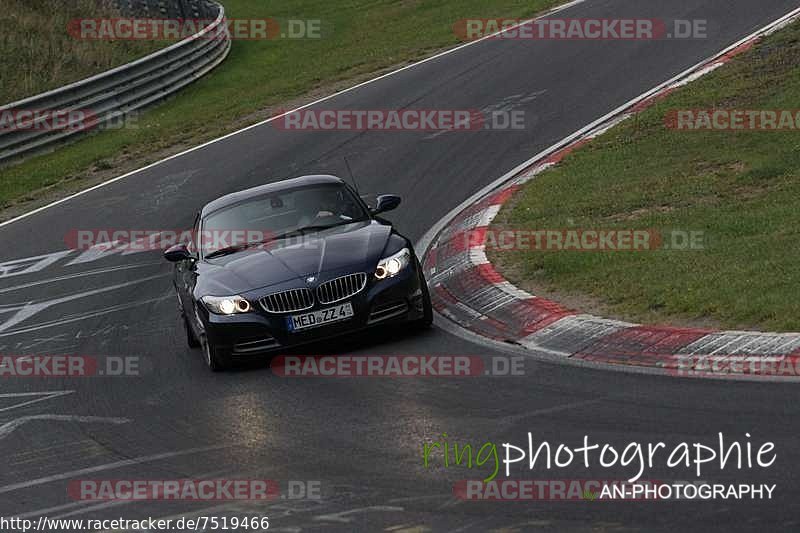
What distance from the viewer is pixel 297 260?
11.3 meters

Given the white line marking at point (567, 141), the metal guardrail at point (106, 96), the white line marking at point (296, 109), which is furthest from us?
the metal guardrail at point (106, 96)

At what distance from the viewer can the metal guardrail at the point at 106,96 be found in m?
25.3

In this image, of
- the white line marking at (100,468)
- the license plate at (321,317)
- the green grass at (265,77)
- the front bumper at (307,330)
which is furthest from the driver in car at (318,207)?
the green grass at (265,77)

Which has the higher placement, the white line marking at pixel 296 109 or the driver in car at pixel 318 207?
the driver in car at pixel 318 207

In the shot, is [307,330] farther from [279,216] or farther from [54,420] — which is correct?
[54,420]

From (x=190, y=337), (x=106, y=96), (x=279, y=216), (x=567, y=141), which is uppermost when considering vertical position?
(x=279, y=216)

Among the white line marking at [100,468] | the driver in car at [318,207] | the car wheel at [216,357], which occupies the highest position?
the driver in car at [318,207]

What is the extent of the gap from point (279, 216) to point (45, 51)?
66.3 feet

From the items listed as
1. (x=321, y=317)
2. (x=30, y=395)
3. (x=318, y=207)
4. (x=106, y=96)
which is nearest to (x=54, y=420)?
(x=30, y=395)

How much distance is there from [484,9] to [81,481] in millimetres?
25400

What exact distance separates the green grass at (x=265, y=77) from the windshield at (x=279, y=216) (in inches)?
398

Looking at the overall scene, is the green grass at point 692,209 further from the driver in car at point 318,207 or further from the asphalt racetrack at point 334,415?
the driver in car at point 318,207

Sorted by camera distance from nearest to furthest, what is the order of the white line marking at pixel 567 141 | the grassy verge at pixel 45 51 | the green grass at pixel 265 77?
the white line marking at pixel 567 141 < the green grass at pixel 265 77 < the grassy verge at pixel 45 51

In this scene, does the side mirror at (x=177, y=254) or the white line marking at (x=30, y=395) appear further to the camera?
the side mirror at (x=177, y=254)
